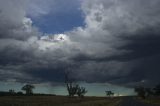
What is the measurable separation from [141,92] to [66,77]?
158 feet

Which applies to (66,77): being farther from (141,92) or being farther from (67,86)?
(141,92)

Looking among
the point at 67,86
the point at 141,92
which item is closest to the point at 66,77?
the point at 67,86

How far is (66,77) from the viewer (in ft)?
581

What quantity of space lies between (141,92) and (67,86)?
144ft

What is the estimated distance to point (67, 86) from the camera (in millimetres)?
187125

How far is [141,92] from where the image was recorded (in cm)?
19650

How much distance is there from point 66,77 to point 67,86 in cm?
1152

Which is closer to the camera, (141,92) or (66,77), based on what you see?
(66,77)
